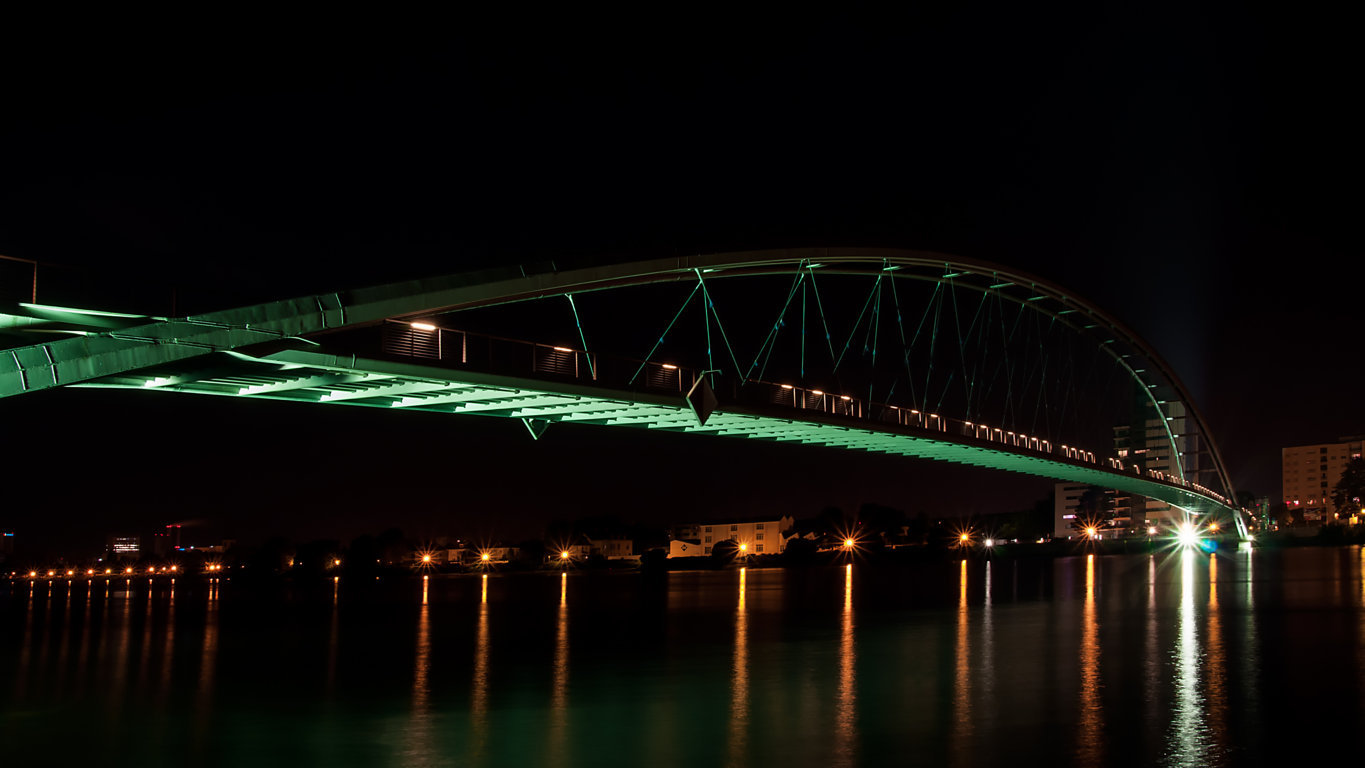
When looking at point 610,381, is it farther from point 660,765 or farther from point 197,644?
point 660,765

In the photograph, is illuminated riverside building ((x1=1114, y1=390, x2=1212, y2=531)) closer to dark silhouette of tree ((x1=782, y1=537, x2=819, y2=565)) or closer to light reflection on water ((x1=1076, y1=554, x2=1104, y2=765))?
dark silhouette of tree ((x1=782, y1=537, x2=819, y2=565))

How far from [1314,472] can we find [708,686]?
562ft

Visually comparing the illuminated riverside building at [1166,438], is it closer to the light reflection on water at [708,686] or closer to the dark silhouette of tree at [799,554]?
the dark silhouette of tree at [799,554]

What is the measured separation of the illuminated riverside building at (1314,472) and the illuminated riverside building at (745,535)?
7679cm

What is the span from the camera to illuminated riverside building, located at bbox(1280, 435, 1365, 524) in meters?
156

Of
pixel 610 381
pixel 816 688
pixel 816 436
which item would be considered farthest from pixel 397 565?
pixel 816 688

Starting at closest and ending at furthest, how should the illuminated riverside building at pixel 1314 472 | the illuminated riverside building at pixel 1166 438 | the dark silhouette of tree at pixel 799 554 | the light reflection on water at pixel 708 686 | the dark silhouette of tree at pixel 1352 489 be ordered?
the light reflection on water at pixel 708 686, the illuminated riverside building at pixel 1166 438, the dark silhouette of tree at pixel 799 554, the dark silhouette of tree at pixel 1352 489, the illuminated riverside building at pixel 1314 472

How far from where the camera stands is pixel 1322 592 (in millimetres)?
32781

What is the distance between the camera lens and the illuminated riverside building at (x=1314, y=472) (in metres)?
156

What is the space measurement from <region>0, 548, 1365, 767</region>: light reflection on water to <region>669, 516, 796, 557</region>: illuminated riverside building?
87843 millimetres

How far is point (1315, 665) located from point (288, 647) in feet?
61.8

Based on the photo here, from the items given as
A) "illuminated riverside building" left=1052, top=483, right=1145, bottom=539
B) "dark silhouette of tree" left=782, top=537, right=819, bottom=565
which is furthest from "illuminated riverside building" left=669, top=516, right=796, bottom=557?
"illuminated riverside building" left=1052, top=483, right=1145, bottom=539

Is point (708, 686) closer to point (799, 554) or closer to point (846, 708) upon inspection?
point (846, 708)

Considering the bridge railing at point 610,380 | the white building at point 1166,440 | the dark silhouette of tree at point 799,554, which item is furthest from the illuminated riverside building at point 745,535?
the bridge railing at point 610,380
